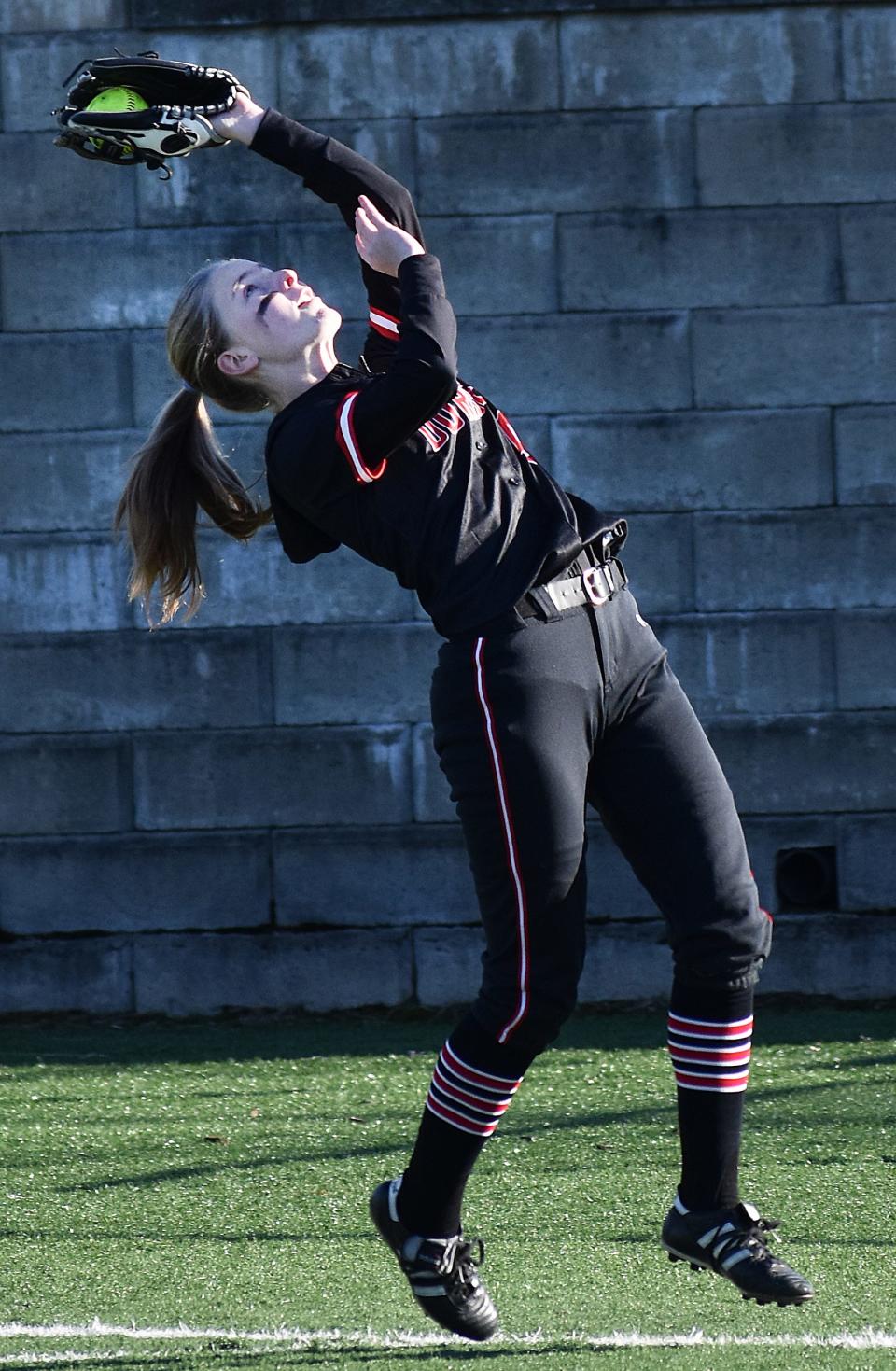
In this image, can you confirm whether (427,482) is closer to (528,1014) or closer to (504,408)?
(528,1014)

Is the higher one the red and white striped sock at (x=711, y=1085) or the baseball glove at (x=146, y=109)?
the baseball glove at (x=146, y=109)

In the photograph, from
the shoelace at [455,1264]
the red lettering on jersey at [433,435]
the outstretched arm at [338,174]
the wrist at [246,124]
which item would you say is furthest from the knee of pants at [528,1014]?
the wrist at [246,124]

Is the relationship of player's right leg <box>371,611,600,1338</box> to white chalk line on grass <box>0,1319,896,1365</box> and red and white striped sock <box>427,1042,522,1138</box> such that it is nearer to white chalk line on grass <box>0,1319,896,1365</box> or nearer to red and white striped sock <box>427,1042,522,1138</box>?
red and white striped sock <box>427,1042,522,1138</box>

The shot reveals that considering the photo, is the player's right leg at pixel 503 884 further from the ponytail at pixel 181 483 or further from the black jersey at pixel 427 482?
the ponytail at pixel 181 483

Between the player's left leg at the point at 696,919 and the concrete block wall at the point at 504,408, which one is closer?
the player's left leg at the point at 696,919

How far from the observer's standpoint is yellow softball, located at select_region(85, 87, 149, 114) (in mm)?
2889

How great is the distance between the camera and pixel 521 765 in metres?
2.45

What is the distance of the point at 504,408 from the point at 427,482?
3359mm

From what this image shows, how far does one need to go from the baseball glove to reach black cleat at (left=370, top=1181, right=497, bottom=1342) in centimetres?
191

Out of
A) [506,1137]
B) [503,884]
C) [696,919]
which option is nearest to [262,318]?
[503,884]

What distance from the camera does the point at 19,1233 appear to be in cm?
347

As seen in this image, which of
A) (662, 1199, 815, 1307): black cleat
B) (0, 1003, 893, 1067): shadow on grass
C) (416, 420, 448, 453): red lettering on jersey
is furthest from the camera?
(0, 1003, 893, 1067): shadow on grass

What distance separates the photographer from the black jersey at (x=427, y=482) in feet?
8.15

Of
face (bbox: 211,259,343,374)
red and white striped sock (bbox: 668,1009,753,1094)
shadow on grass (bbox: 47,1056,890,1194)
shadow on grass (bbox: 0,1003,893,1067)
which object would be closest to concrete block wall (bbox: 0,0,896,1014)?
shadow on grass (bbox: 0,1003,893,1067)
